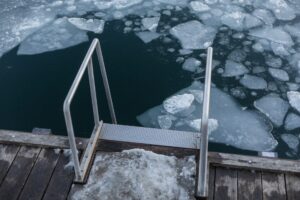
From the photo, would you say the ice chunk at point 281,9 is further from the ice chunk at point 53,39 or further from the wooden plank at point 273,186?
the wooden plank at point 273,186

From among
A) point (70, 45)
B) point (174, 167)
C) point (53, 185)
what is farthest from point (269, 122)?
point (70, 45)

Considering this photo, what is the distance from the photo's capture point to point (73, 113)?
3215 mm

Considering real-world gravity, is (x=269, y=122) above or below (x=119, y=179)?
below

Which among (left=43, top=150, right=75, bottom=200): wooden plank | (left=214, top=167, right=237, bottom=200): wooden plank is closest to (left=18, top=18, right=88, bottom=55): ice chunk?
(left=43, top=150, right=75, bottom=200): wooden plank

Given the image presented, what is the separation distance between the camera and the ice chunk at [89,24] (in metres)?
4.12

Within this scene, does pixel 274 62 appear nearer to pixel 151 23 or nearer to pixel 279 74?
pixel 279 74

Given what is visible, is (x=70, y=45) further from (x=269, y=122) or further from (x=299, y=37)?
(x=299, y=37)

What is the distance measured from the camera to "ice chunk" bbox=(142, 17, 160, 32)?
4086 millimetres

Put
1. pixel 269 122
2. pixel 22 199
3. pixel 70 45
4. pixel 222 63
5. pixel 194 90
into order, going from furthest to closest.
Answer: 1. pixel 70 45
2. pixel 222 63
3. pixel 194 90
4. pixel 269 122
5. pixel 22 199

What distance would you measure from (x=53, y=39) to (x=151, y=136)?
2.09m

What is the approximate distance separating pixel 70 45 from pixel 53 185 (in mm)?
2025

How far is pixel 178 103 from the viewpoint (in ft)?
10.7

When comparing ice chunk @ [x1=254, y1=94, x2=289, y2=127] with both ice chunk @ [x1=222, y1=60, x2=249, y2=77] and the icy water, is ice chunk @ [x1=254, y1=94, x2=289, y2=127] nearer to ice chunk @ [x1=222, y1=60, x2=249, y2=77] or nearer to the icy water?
the icy water

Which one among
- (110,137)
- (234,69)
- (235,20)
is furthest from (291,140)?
(235,20)
